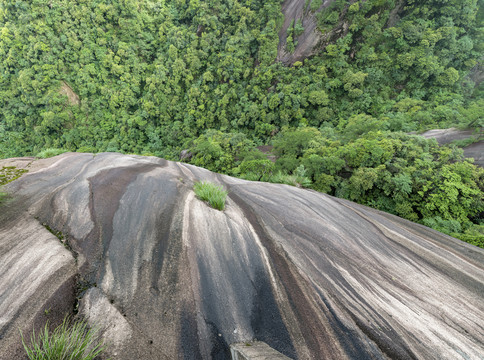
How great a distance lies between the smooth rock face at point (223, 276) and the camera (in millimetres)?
2510

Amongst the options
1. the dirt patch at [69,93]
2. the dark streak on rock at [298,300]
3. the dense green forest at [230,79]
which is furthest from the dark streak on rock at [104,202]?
the dirt patch at [69,93]

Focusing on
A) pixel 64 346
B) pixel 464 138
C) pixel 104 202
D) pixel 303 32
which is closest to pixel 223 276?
pixel 64 346

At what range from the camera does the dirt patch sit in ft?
133

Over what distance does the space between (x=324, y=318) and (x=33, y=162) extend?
9.23m

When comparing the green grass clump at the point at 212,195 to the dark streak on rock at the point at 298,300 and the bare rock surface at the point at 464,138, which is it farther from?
the bare rock surface at the point at 464,138

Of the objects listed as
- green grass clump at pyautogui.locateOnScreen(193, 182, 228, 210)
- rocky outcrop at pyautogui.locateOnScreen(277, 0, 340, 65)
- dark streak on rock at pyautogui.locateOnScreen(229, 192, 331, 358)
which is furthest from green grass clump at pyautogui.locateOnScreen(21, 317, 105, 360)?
rocky outcrop at pyautogui.locateOnScreen(277, 0, 340, 65)

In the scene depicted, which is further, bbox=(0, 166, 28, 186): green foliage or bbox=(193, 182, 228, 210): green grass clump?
bbox=(0, 166, 28, 186): green foliage

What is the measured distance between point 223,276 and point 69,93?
54966 millimetres

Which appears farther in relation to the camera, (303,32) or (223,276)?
(303,32)

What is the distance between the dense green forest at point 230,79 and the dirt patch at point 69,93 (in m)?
0.20

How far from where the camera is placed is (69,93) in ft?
136

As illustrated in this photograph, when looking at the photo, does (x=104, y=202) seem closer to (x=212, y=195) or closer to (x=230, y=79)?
(x=212, y=195)

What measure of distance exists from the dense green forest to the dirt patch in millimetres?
196

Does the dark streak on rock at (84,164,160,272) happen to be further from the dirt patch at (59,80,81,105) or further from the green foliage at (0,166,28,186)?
the dirt patch at (59,80,81,105)
